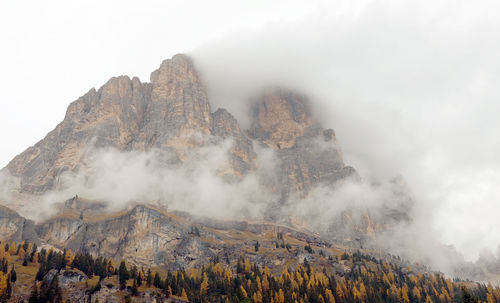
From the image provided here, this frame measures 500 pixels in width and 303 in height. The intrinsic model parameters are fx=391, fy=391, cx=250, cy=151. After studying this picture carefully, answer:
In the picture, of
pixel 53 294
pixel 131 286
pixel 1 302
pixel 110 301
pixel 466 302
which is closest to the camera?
pixel 466 302

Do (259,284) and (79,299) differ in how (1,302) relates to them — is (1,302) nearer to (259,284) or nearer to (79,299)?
(79,299)

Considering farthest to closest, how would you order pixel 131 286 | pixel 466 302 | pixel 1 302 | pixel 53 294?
pixel 131 286 < pixel 53 294 < pixel 1 302 < pixel 466 302

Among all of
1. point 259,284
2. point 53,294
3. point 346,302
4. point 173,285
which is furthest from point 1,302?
point 346,302

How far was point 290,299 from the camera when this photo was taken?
598 feet

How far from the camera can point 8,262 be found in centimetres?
17850

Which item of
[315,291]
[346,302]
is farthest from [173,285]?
[346,302]

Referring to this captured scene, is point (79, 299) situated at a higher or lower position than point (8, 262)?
lower

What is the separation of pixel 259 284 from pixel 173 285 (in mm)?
42772

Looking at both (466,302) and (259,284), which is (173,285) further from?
(466,302)

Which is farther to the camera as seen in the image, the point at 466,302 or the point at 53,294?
the point at 53,294

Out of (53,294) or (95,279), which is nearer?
(53,294)

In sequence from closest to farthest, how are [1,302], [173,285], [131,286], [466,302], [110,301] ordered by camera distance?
[466,302]
[1,302]
[110,301]
[131,286]
[173,285]

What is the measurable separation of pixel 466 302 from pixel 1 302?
517ft

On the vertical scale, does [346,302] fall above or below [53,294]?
above
